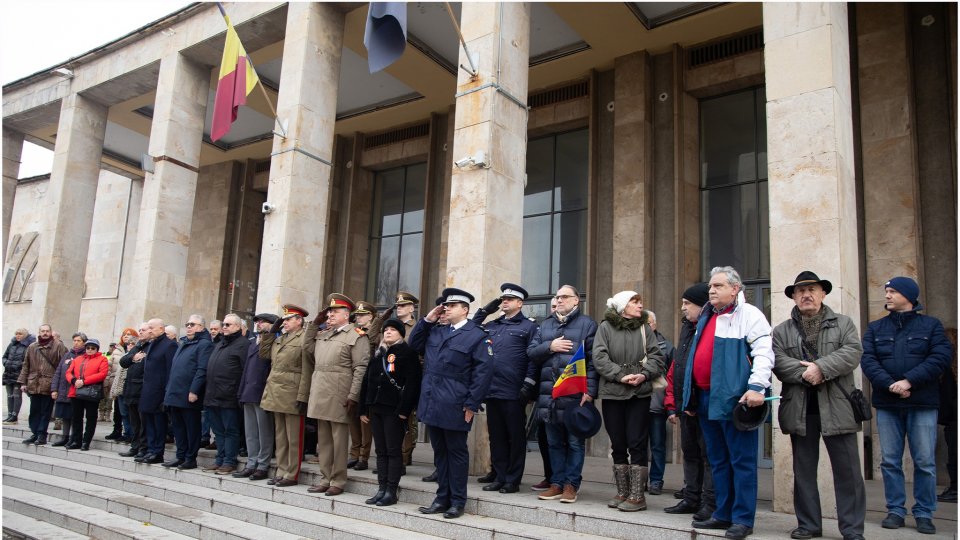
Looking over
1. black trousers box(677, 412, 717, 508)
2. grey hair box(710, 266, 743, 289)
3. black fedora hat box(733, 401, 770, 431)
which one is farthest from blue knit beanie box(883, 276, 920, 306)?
black trousers box(677, 412, 717, 508)

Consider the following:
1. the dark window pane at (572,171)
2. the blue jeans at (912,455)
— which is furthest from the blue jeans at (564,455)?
the dark window pane at (572,171)

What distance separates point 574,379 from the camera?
19.4ft

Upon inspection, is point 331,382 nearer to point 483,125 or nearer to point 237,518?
point 237,518

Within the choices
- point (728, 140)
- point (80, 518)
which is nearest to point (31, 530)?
point (80, 518)

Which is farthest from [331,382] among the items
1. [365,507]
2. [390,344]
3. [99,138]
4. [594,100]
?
[99,138]

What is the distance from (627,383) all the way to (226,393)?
200 inches

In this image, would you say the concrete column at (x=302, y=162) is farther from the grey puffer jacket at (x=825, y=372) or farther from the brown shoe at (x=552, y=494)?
the grey puffer jacket at (x=825, y=372)

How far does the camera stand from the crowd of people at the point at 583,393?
4.90 m

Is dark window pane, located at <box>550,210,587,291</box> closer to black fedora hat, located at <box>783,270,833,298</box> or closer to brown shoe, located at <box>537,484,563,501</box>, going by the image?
brown shoe, located at <box>537,484,563,501</box>

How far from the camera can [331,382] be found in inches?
282

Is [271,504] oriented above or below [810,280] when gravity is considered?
below

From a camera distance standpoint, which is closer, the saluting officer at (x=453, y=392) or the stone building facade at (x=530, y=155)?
the saluting officer at (x=453, y=392)

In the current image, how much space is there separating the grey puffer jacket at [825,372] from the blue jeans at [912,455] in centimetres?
73

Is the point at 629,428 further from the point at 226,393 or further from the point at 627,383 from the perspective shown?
the point at 226,393
